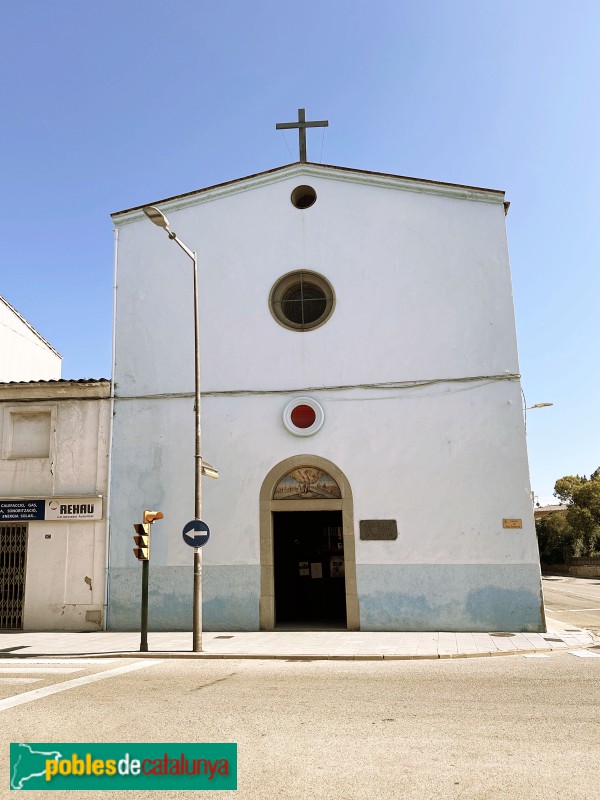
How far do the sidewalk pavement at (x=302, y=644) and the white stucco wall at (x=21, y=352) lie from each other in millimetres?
9143

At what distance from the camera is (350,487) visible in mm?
14625

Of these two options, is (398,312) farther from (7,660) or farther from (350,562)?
(7,660)

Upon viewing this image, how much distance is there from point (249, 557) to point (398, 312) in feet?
21.7

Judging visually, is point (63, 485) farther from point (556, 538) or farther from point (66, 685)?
point (556, 538)

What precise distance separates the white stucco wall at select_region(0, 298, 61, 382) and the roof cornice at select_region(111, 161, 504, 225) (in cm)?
626

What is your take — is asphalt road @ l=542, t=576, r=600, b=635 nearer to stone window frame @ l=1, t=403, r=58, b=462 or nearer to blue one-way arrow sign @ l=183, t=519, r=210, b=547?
blue one-way arrow sign @ l=183, t=519, r=210, b=547

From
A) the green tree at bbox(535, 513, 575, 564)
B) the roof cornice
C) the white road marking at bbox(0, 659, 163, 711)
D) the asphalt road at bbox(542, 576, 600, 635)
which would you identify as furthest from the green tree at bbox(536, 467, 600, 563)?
the white road marking at bbox(0, 659, 163, 711)

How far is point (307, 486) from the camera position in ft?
48.8

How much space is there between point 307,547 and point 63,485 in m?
6.22

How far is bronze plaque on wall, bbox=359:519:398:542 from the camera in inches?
564

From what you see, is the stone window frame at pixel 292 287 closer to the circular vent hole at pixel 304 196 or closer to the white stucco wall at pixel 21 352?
the circular vent hole at pixel 304 196

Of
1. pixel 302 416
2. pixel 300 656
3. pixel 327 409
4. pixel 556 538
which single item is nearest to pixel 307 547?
pixel 302 416

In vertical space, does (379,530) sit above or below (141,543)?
above

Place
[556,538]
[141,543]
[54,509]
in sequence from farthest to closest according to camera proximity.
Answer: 1. [556,538]
2. [54,509]
3. [141,543]
